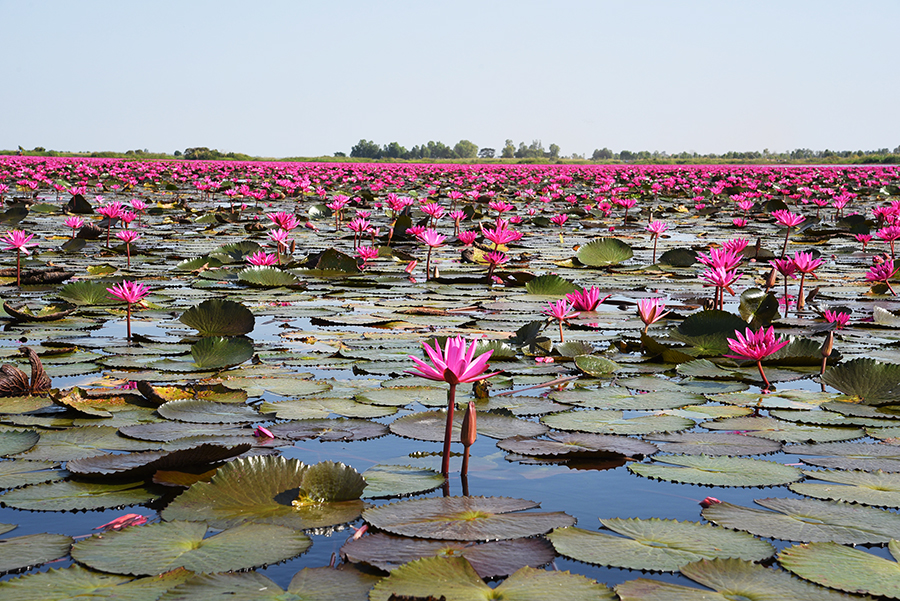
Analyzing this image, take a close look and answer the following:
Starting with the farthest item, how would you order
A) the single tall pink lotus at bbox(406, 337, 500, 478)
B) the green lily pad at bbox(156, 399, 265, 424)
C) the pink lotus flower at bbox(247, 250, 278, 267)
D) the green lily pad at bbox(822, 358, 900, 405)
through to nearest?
the pink lotus flower at bbox(247, 250, 278, 267) < the green lily pad at bbox(822, 358, 900, 405) < the green lily pad at bbox(156, 399, 265, 424) < the single tall pink lotus at bbox(406, 337, 500, 478)

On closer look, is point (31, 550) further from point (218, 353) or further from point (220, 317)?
point (220, 317)

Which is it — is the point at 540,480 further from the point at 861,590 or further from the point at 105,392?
the point at 105,392

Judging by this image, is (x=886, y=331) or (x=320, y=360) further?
(x=886, y=331)

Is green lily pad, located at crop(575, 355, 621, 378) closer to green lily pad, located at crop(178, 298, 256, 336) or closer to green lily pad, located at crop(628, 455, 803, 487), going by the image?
green lily pad, located at crop(628, 455, 803, 487)

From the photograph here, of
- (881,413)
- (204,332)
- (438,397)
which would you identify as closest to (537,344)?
(438,397)

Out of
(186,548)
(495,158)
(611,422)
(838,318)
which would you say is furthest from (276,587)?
(495,158)

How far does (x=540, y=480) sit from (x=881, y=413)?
4.25 ft

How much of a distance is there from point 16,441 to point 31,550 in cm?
72

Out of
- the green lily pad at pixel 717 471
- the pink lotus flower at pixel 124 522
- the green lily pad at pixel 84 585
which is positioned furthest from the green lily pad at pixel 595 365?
the green lily pad at pixel 84 585

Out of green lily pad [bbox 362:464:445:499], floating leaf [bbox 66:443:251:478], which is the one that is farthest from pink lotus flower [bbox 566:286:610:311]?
floating leaf [bbox 66:443:251:478]

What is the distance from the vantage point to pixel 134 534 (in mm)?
1540

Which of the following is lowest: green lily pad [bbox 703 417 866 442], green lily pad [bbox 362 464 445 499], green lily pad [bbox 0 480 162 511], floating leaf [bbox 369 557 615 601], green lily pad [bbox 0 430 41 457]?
green lily pad [bbox 0 480 162 511]

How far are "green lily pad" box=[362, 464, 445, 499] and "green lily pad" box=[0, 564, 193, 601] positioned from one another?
0.51 m

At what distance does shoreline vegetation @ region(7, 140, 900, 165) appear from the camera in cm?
5381
